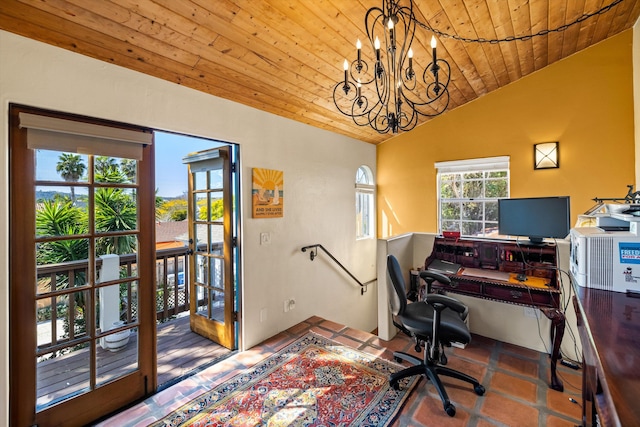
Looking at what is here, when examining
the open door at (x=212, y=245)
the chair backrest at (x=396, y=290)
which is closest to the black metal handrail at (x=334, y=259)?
the open door at (x=212, y=245)

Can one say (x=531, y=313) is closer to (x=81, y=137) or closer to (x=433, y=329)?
(x=433, y=329)

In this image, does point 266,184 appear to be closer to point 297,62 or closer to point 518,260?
point 297,62

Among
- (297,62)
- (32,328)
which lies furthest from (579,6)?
(32,328)

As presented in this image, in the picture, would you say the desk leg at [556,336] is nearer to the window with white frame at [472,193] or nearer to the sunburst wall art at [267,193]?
the window with white frame at [472,193]

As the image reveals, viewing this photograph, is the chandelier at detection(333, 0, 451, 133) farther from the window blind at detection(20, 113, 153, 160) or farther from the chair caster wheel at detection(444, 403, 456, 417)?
the chair caster wheel at detection(444, 403, 456, 417)

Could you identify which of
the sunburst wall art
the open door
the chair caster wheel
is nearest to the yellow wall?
the sunburst wall art

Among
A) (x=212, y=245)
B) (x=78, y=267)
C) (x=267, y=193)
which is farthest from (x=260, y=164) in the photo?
(x=78, y=267)

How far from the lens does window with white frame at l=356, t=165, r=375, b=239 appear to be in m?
4.73

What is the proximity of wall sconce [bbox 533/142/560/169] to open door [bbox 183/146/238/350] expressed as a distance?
380 centimetres

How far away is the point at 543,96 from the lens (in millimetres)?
3564

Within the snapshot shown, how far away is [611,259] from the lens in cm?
141

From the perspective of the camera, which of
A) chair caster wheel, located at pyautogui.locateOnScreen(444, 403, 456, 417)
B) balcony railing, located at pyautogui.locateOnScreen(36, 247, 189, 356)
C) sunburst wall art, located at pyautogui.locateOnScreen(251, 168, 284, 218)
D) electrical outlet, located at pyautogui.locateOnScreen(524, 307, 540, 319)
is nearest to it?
balcony railing, located at pyautogui.locateOnScreen(36, 247, 189, 356)

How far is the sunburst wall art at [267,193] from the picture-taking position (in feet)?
9.29

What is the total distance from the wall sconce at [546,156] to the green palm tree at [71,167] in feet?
15.6
